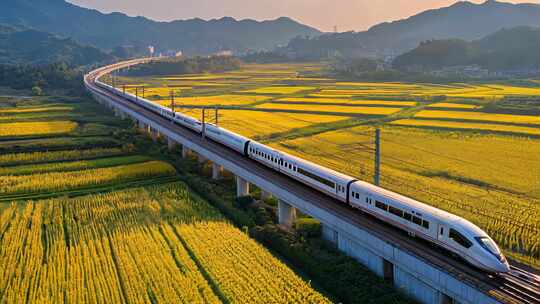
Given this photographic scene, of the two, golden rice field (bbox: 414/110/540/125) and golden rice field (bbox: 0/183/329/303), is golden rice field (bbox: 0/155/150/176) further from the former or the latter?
golden rice field (bbox: 414/110/540/125)

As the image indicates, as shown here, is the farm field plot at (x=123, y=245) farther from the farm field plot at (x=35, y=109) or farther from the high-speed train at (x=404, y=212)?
the farm field plot at (x=35, y=109)

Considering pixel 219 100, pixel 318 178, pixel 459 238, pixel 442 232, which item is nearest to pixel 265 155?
pixel 318 178

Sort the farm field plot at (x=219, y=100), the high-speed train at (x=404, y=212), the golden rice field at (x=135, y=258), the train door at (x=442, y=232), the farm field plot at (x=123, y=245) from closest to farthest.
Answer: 1. the high-speed train at (x=404, y=212)
2. the train door at (x=442, y=232)
3. the golden rice field at (x=135, y=258)
4. the farm field plot at (x=123, y=245)
5. the farm field plot at (x=219, y=100)

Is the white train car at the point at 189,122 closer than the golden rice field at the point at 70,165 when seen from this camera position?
No

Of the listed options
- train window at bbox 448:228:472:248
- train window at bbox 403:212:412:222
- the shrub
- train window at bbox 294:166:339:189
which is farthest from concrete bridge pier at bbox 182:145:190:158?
train window at bbox 448:228:472:248

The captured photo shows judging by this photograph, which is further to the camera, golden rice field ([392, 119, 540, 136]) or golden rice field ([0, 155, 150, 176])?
golden rice field ([392, 119, 540, 136])

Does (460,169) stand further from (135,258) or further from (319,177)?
(135,258)

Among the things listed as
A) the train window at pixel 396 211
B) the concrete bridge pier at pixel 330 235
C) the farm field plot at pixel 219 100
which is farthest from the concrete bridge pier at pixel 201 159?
the farm field plot at pixel 219 100
